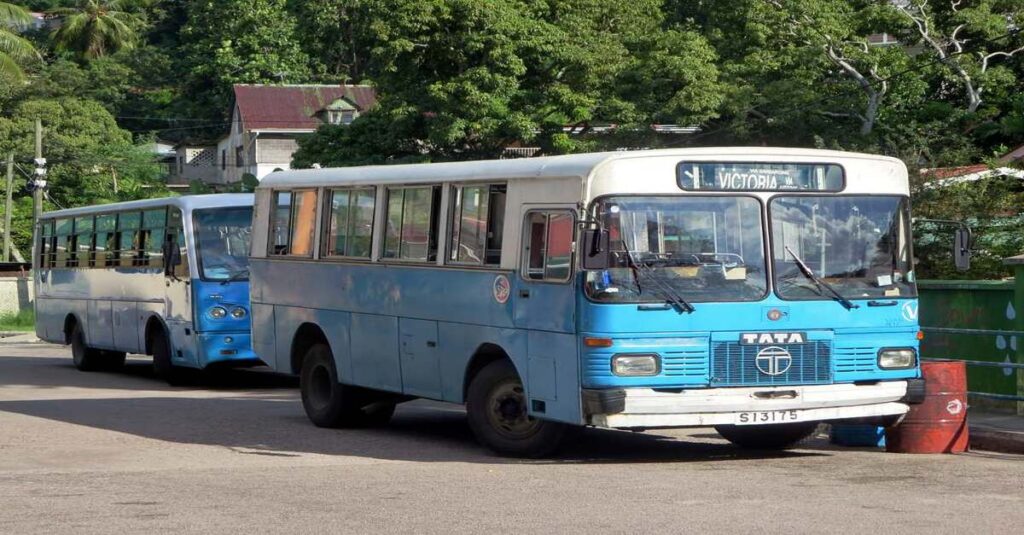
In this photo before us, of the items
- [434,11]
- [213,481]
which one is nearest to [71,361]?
[434,11]

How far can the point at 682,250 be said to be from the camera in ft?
37.1

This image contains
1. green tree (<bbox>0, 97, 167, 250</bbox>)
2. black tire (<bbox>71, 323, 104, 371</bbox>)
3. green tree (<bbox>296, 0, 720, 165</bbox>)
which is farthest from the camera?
green tree (<bbox>0, 97, 167, 250</bbox>)

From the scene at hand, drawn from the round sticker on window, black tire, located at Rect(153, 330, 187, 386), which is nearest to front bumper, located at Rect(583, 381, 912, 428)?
the round sticker on window

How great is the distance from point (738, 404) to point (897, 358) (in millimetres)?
1587

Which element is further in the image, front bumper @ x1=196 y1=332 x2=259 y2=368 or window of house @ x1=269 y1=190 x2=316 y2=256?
front bumper @ x1=196 y1=332 x2=259 y2=368

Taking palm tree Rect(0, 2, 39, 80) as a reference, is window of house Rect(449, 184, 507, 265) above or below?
below

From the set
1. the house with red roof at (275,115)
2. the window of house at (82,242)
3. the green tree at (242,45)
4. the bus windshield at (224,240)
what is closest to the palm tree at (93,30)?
the green tree at (242,45)

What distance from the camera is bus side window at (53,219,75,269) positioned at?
2620cm

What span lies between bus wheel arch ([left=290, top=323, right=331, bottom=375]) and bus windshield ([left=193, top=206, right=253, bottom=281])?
5.26 m

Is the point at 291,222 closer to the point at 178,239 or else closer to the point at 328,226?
the point at 328,226

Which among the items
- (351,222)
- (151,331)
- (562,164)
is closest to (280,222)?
(351,222)

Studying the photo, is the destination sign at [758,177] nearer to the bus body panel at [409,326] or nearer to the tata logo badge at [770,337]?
the tata logo badge at [770,337]

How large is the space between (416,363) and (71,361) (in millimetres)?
17179

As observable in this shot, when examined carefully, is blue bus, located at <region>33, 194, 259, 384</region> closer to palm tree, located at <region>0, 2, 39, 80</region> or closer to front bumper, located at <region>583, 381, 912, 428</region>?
front bumper, located at <region>583, 381, 912, 428</region>
